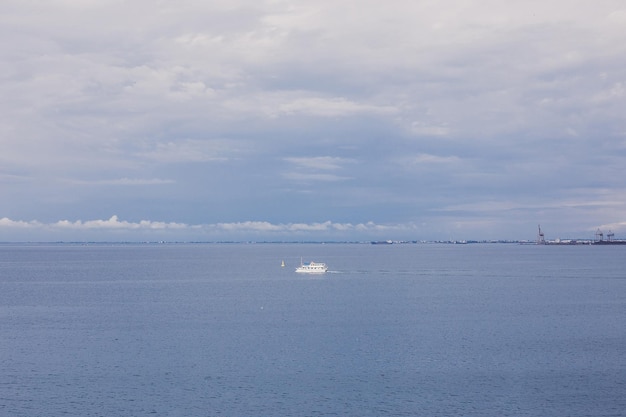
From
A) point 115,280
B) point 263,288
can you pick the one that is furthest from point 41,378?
point 115,280

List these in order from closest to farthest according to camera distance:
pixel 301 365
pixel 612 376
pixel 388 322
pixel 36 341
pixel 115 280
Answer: pixel 612 376
pixel 301 365
pixel 36 341
pixel 388 322
pixel 115 280

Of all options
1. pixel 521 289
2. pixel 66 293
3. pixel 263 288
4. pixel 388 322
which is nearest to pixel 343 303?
pixel 388 322

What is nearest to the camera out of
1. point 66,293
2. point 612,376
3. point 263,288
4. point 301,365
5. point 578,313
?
point 612,376

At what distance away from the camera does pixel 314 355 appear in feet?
241

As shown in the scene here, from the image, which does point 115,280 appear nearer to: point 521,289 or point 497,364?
point 521,289

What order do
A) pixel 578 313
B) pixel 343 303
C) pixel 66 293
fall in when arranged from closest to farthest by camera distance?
pixel 578 313 < pixel 343 303 < pixel 66 293

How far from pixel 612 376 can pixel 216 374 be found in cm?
3670

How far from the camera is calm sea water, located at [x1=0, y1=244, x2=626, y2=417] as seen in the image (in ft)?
185

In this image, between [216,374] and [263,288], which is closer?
[216,374]

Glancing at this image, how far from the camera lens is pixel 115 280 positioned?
18550 centimetres

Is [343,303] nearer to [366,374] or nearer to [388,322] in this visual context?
[388,322]

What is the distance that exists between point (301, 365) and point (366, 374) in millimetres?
6996

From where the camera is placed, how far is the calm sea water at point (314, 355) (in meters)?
56.4

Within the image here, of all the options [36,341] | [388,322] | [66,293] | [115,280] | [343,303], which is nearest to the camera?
[36,341]
